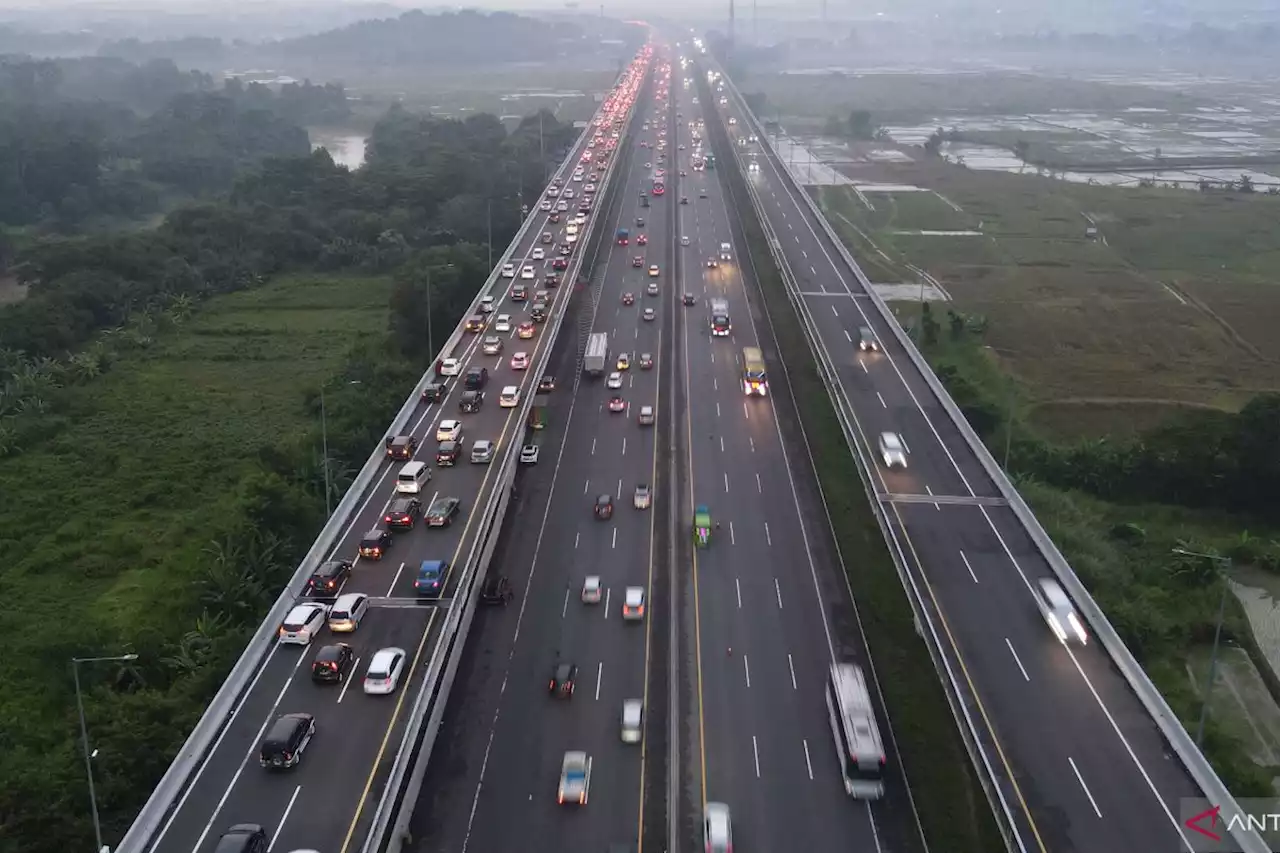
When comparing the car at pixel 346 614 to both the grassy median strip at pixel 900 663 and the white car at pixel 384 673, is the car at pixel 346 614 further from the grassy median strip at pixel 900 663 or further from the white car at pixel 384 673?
the grassy median strip at pixel 900 663

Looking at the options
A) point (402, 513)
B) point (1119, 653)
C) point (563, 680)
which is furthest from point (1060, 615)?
point (402, 513)

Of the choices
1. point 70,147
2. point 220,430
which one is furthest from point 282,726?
point 70,147

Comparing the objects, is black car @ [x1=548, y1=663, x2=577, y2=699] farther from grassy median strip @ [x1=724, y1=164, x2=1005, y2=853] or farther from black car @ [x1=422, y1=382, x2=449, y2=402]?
A: black car @ [x1=422, y1=382, x2=449, y2=402]

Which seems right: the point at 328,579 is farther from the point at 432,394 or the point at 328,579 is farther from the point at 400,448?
the point at 432,394

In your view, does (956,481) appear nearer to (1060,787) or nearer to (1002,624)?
(1002,624)

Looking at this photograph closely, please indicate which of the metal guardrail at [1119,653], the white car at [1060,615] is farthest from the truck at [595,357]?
the white car at [1060,615]
